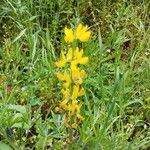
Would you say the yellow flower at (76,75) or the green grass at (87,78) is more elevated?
the yellow flower at (76,75)

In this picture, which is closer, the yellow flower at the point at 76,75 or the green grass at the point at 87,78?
the yellow flower at the point at 76,75

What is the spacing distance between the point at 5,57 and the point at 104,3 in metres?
1.03

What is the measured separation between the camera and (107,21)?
3436 millimetres

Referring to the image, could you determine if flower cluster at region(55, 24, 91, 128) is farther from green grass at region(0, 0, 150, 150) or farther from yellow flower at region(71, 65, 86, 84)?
green grass at region(0, 0, 150, 150)

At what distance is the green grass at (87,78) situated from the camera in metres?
2.34

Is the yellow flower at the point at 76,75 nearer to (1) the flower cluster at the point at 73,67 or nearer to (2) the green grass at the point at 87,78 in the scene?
(1) the flower cluster at the point at 73,67

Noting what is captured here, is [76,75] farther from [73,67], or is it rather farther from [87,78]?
[87,78]

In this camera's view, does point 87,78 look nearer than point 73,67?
No

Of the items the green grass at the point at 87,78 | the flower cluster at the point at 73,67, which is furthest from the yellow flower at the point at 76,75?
the green grass at the point at 87,78

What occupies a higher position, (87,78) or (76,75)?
(76,75)

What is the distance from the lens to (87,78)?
2.81 m

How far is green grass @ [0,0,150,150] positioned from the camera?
2.34m

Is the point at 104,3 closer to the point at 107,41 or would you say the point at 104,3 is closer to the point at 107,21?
the point at 107,21

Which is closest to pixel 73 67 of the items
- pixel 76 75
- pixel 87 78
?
pixel 76 75
